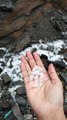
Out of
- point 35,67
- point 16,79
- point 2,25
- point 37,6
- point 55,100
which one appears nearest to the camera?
point 55,100

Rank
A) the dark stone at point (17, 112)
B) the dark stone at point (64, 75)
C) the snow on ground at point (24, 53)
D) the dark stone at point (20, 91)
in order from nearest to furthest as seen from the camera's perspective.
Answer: the dark stone at point (17, 112), the dark stone at point (20, 91), the dark stone at point (64, 75), the snow on ground at point (24, 53)

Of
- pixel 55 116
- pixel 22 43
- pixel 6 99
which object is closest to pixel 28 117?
pixel 6 99

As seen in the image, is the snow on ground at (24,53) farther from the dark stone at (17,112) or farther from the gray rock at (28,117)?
the gray rock at (28,117)

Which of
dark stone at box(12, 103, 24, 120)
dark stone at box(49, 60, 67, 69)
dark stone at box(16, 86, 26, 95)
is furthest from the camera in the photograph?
dark stone at box(49, 60, 67, 69)

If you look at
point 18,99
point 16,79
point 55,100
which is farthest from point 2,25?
point 55,100

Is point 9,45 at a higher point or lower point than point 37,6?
lower

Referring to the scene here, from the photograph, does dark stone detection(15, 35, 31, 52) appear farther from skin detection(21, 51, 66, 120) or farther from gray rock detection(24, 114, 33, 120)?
skin detection(21, 51, 66, 120)

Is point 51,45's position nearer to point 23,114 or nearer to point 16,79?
point 16,79

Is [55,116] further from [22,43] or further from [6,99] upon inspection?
[22,43]

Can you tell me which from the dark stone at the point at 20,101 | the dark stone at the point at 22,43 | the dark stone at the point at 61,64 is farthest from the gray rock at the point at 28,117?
the dark stone at the point at 22,43

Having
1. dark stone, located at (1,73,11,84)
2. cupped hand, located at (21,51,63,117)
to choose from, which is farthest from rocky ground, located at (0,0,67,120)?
cupped hand, located at (21,51,63,117)

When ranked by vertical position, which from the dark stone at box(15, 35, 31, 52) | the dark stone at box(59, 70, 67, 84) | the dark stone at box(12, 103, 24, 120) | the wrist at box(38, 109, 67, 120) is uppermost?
the wrist at box(38, 109, 67, 120)
